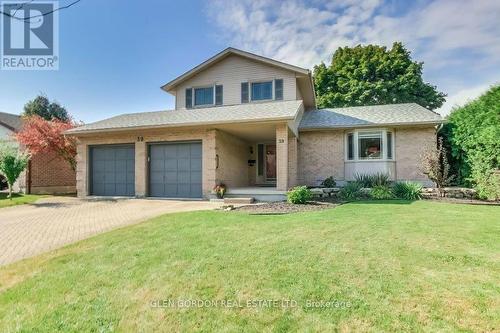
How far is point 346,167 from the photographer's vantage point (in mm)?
14234

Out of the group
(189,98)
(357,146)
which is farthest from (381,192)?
(189,98)

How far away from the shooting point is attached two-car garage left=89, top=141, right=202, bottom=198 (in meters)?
12.7

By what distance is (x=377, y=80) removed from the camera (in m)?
29.1

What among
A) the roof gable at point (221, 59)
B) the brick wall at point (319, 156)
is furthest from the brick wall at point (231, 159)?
the roof gable at point (221, 59)

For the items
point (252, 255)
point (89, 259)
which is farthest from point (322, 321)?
point (89, 259)

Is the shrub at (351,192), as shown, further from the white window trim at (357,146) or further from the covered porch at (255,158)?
the white window trim at (357,146)

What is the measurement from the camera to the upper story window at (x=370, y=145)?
13.6m

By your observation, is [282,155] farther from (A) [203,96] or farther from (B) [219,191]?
(A) [203,96]

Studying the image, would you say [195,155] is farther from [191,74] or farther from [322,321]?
[322,321]

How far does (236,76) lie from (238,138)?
3.59 metres

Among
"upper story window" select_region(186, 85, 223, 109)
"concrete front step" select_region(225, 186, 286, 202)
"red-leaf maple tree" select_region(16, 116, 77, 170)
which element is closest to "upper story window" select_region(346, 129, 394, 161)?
"concrete front step" select_region(225, 186, 286, 202)

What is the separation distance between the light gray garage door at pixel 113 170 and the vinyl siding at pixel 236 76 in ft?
15.8

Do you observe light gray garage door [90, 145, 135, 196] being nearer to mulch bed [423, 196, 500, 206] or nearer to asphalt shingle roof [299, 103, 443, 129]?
asphalt shingle roof [299, 103, 443, 129]

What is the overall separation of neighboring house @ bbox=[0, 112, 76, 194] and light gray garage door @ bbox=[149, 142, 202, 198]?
8.35 meters
